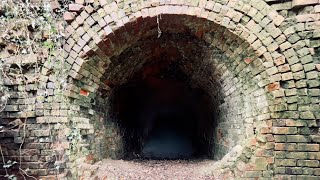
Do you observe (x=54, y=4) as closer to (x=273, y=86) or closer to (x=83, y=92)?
(x=83, y=92)

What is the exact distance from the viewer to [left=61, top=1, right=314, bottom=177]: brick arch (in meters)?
3.60

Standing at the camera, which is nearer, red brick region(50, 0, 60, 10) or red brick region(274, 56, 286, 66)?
red brick region(274, 56, 286, 66)

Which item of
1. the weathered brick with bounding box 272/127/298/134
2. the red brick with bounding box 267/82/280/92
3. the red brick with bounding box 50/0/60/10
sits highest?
the red brick with bounding box 50/0/60/10

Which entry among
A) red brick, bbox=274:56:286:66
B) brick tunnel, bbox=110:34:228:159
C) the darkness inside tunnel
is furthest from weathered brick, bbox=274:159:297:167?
the darkness inside tunnel

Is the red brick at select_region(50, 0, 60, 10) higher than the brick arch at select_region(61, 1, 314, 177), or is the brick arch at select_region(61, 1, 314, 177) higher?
the red brick at select_region(50, 0, 60, 10)

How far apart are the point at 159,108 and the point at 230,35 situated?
20.0 ft

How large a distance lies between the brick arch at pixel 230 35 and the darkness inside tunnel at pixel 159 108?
1.38m

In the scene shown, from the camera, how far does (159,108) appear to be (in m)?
9.65

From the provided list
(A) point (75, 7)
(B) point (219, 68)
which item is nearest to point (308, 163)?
(B) point (219, 68)

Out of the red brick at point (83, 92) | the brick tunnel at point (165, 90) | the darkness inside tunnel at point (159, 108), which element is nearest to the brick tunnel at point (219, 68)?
the red brick at point (83, 92)

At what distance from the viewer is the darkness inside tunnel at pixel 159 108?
571 cm

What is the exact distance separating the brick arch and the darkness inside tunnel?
1380 millimetres

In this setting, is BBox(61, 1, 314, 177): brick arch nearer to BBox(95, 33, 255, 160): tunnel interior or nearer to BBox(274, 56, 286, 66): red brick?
BBox(274, 56, 286, 66): red brick

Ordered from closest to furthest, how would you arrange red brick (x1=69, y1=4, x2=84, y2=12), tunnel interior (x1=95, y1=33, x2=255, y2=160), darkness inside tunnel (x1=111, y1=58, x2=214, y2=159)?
1. red brick (x1=69, y1=4, x2=84, y2=12)
2. tunnel interior (x1=95, y1=33, x2=255, y2=160)
3. darkness inside tunnel (x1=111, y1=58, x2=214, y2=159)
